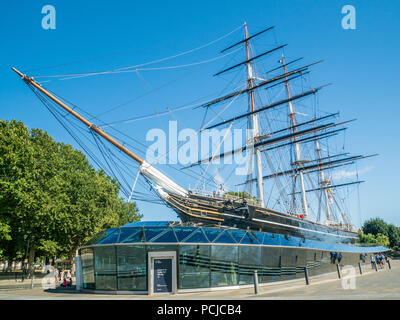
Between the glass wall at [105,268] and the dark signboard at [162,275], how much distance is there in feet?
7.75

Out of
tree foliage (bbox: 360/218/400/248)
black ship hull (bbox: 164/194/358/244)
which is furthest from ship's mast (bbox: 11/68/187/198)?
tree foliage (bbox: 360/218/400/248)

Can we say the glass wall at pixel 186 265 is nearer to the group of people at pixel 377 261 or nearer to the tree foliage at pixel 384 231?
the group of people at pixel 377 261

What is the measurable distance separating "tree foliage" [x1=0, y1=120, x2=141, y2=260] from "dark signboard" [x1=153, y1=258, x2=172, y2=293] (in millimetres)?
16681

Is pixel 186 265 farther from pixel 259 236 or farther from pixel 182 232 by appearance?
pixel 259 236

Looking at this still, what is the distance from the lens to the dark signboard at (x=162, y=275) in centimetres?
1603

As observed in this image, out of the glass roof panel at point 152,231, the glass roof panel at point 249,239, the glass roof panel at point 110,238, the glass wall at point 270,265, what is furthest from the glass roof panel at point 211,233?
the glass roof panel at point 110,238

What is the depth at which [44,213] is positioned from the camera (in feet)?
92.5

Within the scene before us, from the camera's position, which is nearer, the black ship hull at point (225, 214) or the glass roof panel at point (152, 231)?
the glass roof panel at point (152, 231)

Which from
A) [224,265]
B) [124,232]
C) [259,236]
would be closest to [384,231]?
[259,236]

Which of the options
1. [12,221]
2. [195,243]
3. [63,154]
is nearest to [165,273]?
[195,243]

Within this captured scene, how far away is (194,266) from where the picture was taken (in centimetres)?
1656

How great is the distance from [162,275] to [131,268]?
68.7 inches

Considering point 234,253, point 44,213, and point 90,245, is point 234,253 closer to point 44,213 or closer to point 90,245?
point 90,245
